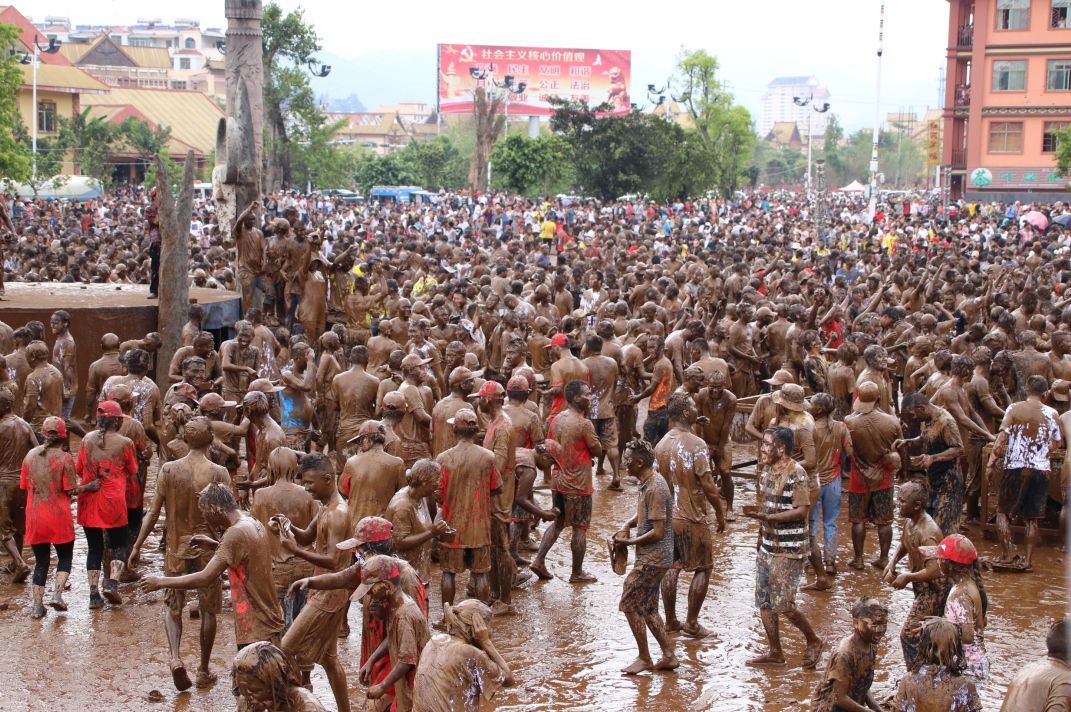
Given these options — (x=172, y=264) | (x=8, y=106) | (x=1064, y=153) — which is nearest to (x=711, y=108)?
(x=1064, y=153)

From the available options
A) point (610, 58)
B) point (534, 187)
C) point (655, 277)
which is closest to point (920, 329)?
point (655, 277)

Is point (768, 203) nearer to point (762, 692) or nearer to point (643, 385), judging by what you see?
point (643, 385)

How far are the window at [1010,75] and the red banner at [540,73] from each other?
3275 cm

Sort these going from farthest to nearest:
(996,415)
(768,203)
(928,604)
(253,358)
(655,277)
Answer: (768,203) → (655,277) → (253,358) → (996,415) → (928,604)

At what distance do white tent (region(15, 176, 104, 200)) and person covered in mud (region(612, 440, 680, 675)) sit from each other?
40.7 m

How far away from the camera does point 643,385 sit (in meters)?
12.8

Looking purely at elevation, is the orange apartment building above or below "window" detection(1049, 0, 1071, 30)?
below

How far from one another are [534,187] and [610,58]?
124ft

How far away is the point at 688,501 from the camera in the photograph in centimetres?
834

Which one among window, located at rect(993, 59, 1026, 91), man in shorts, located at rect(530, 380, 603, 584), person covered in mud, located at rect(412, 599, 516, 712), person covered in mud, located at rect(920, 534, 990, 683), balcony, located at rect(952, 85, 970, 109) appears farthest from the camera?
balcony, located at rect(952, 85, 970, 109)

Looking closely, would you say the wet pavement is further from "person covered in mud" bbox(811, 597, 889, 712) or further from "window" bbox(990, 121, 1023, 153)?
"window" bbox(990, 121, 1023, 153)

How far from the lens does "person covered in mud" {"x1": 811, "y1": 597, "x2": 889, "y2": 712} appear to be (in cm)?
601

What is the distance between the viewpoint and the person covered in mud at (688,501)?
27.3ft

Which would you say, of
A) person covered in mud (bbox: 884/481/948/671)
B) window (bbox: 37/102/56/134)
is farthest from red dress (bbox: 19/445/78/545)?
window (bbox: 37/102/56/134)
